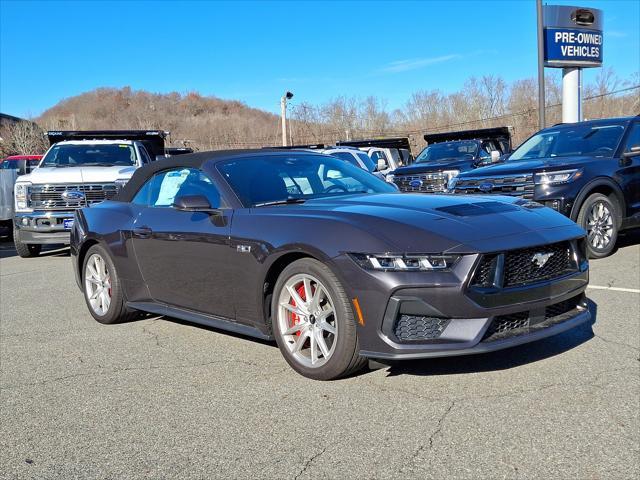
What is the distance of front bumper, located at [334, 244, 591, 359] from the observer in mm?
3615

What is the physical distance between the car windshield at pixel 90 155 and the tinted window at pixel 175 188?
6.74 meters

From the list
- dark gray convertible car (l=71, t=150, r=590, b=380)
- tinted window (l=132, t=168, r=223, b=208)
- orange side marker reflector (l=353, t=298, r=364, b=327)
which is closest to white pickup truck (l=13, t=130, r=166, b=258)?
tinted window (l=132, t=168, r=223, b=208)

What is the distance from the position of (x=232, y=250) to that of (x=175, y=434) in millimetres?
1449

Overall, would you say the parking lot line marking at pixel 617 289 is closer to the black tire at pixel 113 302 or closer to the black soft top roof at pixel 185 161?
the black soft top roof at pixel 185 161

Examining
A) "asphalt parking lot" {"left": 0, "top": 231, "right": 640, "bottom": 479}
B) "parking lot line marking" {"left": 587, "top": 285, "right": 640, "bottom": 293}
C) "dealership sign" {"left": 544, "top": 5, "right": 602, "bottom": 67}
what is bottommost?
"parking lot line marking" {"left": 587, "top": 285, "right": 640, "bottom": 293}

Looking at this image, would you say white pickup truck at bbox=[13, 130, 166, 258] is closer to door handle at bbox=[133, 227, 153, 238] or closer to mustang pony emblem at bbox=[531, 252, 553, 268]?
door handle at bbox=[133, 227, 153, 238]

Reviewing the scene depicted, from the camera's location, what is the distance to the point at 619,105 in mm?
58438

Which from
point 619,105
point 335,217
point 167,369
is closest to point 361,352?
point 335,217

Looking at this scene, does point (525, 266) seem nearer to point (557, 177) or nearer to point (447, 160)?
point (557, 177)

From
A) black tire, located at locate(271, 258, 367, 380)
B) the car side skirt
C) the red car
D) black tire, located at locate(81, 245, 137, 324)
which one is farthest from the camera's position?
the red car

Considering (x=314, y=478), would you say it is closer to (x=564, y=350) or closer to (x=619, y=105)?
(x=564, y=350)

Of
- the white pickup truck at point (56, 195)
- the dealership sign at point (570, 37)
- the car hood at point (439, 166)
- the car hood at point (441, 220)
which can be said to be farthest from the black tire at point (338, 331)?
the dealership sign at point (570, 37)

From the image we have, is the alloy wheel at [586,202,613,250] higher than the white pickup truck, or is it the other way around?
the white pickup truck

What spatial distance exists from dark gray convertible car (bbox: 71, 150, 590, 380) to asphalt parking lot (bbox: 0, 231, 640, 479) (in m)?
0.30
